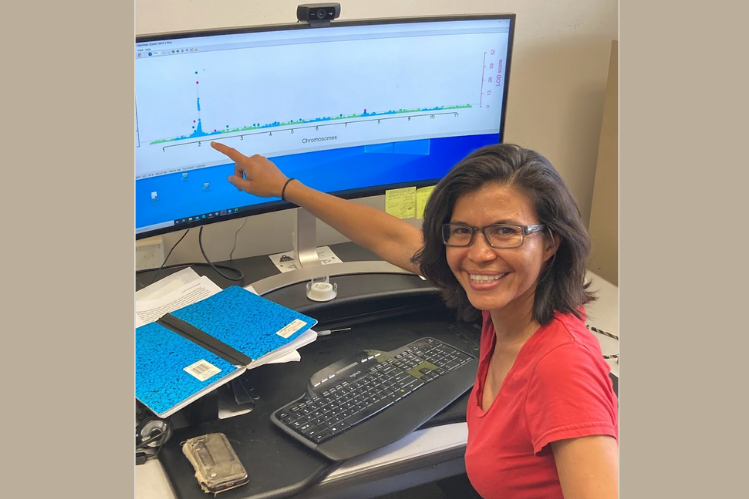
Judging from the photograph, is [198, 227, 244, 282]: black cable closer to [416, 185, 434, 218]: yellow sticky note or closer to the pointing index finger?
the pointing index finger

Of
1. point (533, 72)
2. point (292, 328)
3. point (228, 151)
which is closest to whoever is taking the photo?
point (292, 328)

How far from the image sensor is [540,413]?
3.07 ft

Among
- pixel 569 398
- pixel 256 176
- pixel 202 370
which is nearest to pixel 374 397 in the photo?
pixel 202 370

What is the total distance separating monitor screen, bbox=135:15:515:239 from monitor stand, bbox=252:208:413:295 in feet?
0.31

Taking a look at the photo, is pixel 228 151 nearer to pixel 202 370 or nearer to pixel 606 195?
pixel 202 370

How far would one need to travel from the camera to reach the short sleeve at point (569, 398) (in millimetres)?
889

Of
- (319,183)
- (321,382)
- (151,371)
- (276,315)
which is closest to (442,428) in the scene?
(321,382)

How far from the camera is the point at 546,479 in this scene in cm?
99

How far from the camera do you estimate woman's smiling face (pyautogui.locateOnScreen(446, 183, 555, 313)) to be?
100cm

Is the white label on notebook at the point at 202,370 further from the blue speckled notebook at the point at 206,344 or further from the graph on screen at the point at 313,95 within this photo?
the graph on screen at the point at 313,95

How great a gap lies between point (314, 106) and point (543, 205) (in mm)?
598

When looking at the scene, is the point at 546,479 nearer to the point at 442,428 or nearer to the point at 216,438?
the point at 442,428

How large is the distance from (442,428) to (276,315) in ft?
1.16

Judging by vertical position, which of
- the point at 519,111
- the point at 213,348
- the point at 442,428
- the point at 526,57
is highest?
the point at 526,57
